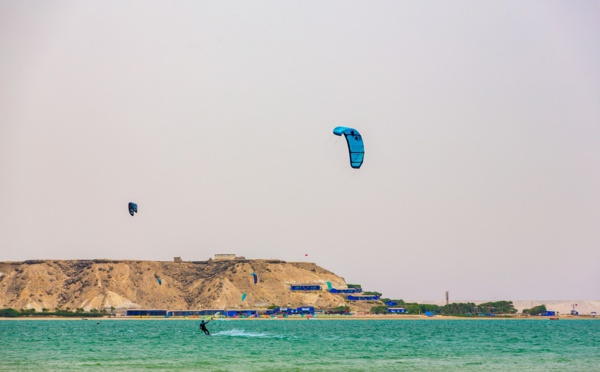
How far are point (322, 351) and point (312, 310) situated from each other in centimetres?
12459

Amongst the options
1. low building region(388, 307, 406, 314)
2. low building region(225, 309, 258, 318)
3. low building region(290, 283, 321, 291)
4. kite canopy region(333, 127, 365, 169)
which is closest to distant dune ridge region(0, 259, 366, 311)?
low building region(290, 283, 321, 291)

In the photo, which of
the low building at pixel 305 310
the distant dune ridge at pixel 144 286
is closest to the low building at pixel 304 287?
the distant dune ridge at pixel 144 286

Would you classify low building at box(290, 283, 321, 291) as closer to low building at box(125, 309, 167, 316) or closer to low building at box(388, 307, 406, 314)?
low building at box(388, 307, 406, 314)

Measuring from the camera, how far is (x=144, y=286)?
184250 mm

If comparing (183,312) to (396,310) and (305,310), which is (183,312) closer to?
(305,310)

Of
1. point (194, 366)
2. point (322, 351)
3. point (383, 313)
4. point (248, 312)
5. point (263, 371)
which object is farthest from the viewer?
point (383, 313)

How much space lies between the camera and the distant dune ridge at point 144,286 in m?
176

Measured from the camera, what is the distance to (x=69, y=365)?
1626 inches

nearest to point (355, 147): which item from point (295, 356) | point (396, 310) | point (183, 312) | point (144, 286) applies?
point (295, 356)

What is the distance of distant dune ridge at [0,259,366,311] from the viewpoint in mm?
175625

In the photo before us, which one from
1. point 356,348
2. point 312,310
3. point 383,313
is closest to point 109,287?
point 312,310

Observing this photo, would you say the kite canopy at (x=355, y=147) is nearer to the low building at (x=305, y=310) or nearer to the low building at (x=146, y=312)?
the low building at (x=146, y=312)

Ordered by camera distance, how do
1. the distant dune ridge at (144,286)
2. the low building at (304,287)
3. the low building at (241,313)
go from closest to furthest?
the low building at (241,313)
the distant dune ridge at (144,286)
the low building at (304,287)

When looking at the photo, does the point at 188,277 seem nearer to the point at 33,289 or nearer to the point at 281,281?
the point at 281,281
